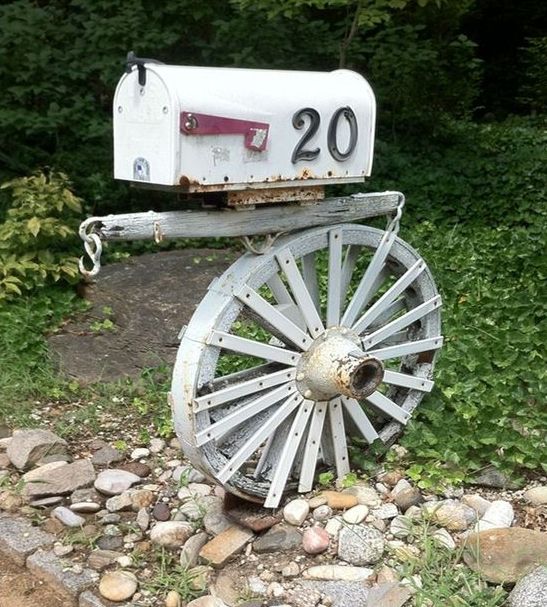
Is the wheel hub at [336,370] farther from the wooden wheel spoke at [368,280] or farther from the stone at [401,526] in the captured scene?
the stone at [401,526]

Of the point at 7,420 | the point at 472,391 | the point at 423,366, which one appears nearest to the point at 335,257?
the point at 423,366

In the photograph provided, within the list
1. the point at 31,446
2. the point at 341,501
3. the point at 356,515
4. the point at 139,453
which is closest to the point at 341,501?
the point at 341,501

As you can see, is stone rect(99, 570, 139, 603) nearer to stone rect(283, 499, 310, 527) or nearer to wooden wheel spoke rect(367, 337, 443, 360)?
stone rect(283, 499, 310, 527)

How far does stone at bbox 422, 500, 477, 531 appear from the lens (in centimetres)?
313

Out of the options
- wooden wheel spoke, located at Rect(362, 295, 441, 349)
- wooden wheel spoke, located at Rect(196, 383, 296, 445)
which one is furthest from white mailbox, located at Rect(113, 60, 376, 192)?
wooden wheel spoke, located at Rect(196, 383, 296, 445)

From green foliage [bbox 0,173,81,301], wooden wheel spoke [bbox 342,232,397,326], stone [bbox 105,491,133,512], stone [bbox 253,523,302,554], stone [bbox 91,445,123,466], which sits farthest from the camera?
green foliage [bbox 0,173,81,301]

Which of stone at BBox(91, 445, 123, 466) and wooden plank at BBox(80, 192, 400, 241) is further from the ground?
wooden plank at BBox(80, 192, 400, 241)

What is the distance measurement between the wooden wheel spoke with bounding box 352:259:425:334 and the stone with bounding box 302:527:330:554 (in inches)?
30.6

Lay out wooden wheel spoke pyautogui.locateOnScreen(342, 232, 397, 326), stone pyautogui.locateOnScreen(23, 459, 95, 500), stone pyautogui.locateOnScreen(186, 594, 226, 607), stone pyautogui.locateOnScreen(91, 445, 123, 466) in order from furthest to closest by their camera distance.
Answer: stone pyautogui.locateOnScreen(91, 445, 123, 466), stone pyautogui.locateOnScreen(23, 459, 95, 500), wooden wheel spoke pyautogui.locateOnScreen(342, 232, 397, 326), stone pyautogui.locateOnScreen(186, 594, 226, 607)

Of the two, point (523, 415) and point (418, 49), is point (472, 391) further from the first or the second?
point (418, 49)

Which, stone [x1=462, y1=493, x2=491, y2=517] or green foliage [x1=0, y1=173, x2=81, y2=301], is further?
green foliage [x1=0, y1=173, x2=81, y2=301]

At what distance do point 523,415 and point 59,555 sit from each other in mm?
1963

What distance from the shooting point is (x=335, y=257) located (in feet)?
10.8

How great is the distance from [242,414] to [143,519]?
0.77m
